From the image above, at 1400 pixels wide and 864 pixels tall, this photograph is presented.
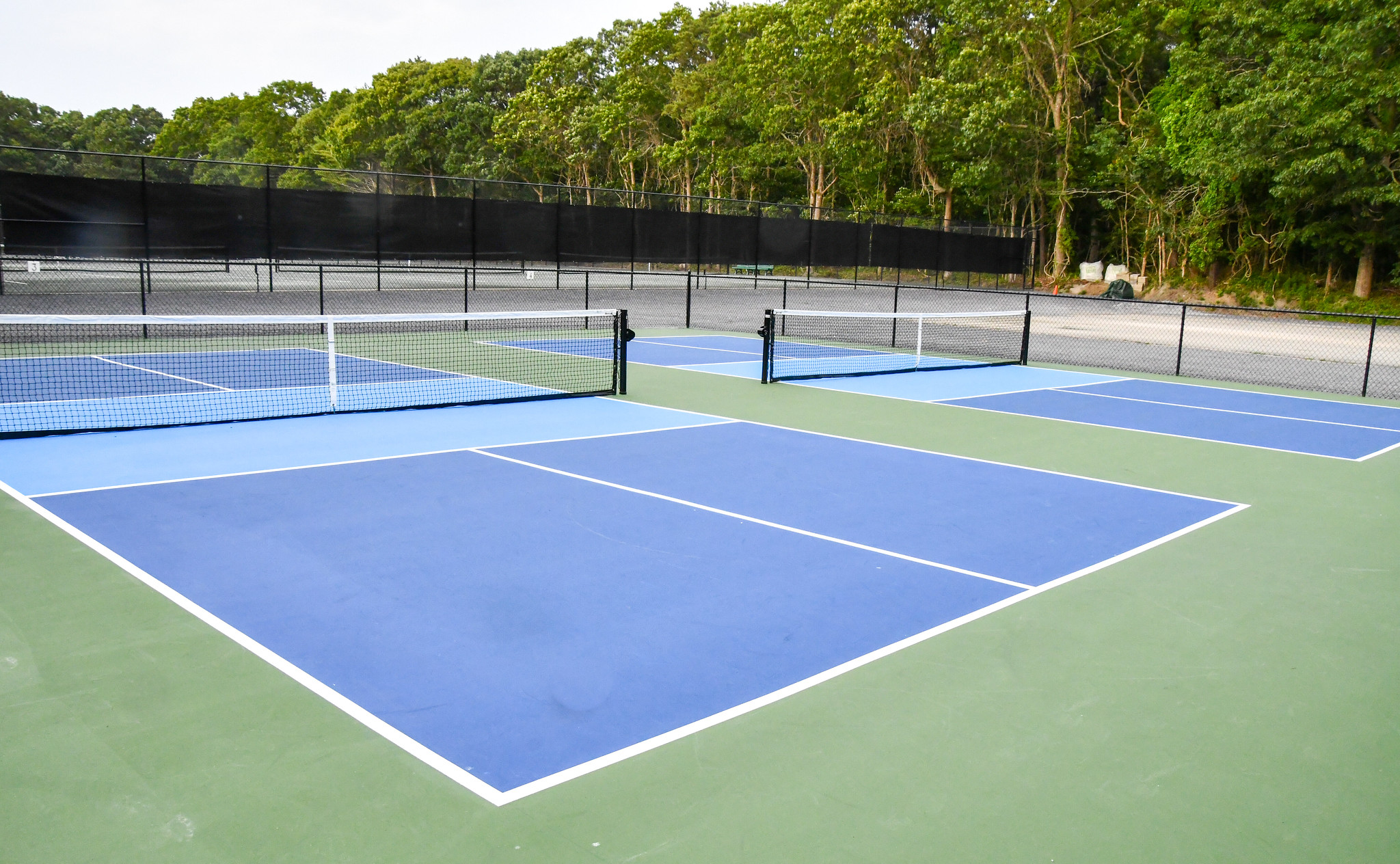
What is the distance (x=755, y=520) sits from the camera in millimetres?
7191

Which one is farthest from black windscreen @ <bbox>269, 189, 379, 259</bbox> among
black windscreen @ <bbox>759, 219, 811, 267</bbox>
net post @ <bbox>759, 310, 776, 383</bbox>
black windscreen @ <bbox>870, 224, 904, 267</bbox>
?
black windscreen @ <bbox>870, 224, 904, 267</bbox>

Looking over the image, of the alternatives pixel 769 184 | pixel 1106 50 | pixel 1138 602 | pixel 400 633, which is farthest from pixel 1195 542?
pixel 769 184

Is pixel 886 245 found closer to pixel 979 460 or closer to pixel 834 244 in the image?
pixel 834 244

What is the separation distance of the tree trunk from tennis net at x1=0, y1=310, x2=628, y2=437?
97.1ft

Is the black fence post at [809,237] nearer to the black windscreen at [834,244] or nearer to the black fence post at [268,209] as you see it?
the black windscreen at [834,244]

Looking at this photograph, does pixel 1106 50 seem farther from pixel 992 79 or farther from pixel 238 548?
pixel 238 548

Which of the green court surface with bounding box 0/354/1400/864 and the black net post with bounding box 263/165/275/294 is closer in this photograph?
the green court surface with bounding box 0/354/1400/864

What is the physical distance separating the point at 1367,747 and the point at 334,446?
7.86 metres

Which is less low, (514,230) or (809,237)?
(809,237)

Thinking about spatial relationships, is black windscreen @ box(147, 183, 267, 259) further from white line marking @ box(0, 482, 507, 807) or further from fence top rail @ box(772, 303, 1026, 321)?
white line marking @ box(0, 482, 507, 807)

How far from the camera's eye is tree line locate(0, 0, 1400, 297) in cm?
3409

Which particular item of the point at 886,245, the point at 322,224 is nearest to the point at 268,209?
the point at 322,224

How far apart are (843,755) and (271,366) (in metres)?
13.0

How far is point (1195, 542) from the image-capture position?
7051mm
